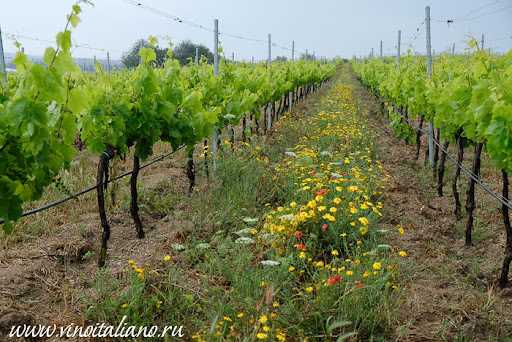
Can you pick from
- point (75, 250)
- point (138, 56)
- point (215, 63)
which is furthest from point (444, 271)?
point (138, 56)

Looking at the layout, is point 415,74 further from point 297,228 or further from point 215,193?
point 297,228

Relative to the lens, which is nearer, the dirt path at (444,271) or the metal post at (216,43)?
the dirt path at (444,271)

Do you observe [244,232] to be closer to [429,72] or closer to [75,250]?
[75,250]

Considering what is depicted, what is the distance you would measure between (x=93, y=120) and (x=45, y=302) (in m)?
1.57

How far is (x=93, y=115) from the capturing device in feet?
14.5

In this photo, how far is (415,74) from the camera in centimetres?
966

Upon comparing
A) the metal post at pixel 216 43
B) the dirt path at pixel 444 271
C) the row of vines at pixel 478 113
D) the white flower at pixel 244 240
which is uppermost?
the metal post at pixel 216 43

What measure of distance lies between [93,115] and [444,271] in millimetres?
3409

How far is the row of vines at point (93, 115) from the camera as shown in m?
2.67

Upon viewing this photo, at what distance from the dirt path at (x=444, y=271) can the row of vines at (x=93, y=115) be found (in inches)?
96.6

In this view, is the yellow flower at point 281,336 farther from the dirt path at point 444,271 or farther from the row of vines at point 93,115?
the row of vines at point 93,115

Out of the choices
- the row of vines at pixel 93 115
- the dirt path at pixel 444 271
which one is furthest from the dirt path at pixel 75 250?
the dirt path at pixel 444 271

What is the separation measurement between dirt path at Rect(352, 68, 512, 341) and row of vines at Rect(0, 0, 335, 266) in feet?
8.05

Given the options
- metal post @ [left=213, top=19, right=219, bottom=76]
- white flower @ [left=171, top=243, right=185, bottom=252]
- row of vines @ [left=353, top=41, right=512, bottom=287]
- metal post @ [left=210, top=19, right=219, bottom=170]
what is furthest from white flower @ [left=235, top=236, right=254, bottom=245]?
metal post @ [left=213, top=19, right=219, bottom=76]
